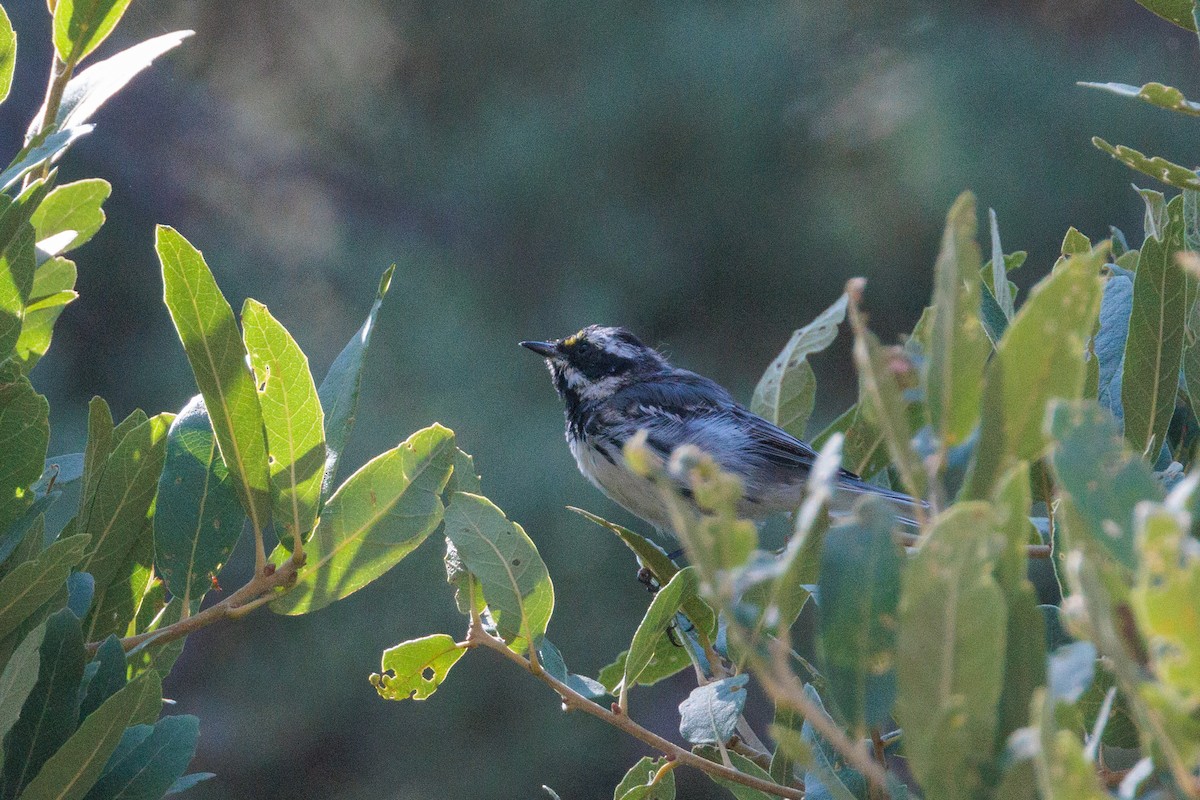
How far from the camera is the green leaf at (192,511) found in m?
1.16

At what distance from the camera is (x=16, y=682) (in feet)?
3.00

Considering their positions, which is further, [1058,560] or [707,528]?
[1058,560]

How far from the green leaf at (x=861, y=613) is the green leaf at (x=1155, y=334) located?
0.57 metres

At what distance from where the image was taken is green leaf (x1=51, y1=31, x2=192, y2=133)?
3.64 feet

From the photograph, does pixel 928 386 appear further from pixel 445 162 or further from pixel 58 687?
pixel 445 162

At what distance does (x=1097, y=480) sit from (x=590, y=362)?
11.4ft

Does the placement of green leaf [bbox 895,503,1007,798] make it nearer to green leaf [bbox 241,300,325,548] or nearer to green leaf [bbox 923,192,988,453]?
green leaf [bbox 923,192,988,453]

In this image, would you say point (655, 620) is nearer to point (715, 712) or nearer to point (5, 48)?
point (715, 712)

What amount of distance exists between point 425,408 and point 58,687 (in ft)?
12.7

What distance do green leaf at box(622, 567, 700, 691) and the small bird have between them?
1.97m

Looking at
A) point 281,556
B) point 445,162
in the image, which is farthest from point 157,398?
point 281,556

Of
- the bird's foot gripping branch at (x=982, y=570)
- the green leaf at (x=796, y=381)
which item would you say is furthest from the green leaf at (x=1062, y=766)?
the green leaf at (x=796, y=381)

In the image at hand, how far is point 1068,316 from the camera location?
602 mm

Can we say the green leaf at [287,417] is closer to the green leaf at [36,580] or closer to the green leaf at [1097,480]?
the green leaf at [36,580]
